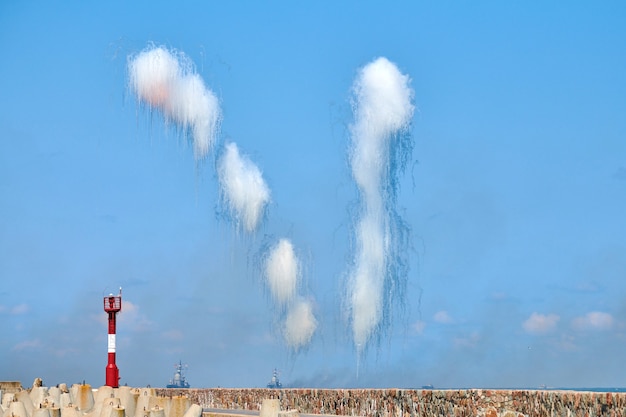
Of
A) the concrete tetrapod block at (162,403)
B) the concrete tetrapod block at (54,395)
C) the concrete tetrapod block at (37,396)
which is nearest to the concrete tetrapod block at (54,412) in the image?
the concrete tetrapod block at (162,403)

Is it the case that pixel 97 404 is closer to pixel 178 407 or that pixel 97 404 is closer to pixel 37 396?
pixel 178 407

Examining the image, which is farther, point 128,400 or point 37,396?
point 37,396

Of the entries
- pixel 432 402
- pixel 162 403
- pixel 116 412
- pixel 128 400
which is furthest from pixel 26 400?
pixel 432 402

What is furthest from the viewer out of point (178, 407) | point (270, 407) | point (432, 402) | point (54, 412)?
point (432, 402)

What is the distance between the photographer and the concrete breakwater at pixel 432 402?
2838 cm

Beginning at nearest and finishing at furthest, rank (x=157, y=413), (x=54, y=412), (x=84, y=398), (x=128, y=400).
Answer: (x=157, y=413), (x=54, y=412), (x=128, y=400), (x=84, y=398)

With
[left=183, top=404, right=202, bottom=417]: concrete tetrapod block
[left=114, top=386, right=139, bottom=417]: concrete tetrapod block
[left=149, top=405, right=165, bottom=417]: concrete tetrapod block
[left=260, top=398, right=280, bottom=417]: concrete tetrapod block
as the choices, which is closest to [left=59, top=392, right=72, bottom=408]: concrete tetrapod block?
[left=114, top=386, right=139, bottom=417]: concrete tetrapod block

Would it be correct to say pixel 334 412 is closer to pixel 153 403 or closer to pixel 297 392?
pixel 297 392

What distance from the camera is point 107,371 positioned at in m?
52.4

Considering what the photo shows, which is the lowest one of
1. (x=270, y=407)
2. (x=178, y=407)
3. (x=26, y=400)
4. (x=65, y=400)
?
(x=270, y=407)

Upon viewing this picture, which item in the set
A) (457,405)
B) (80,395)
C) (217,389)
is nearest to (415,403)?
(457,405)

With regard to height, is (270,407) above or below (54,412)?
below

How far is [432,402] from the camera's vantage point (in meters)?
35.2

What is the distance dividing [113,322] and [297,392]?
1350 centimetres
